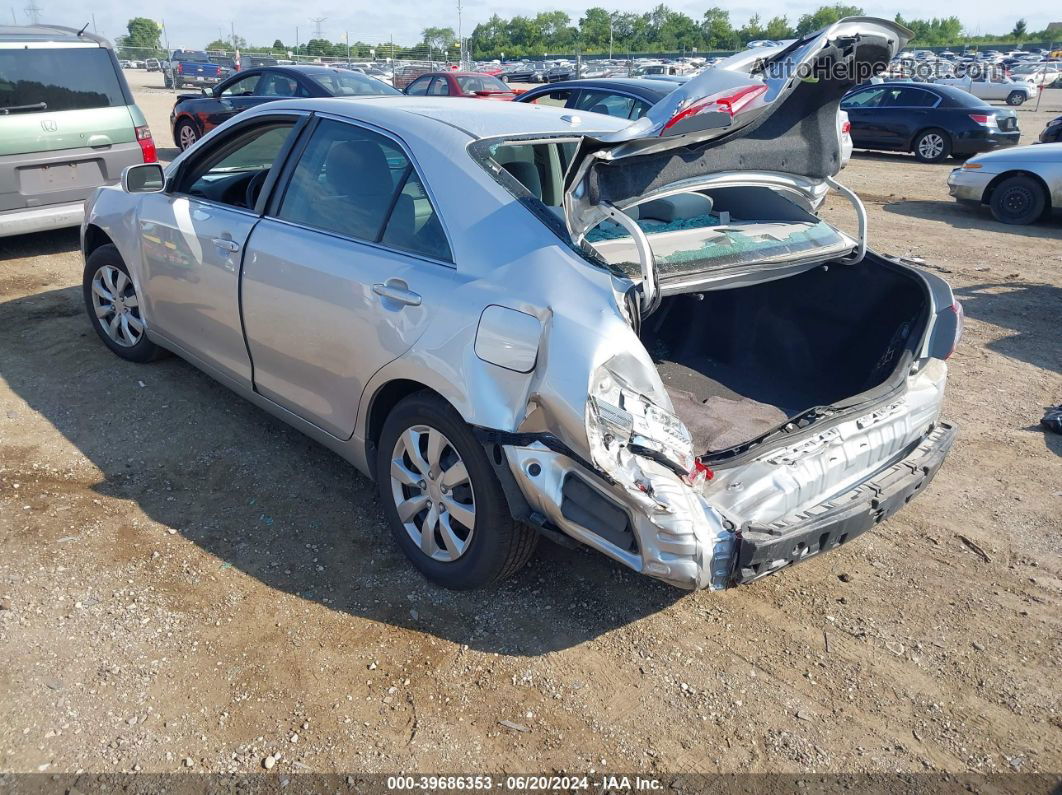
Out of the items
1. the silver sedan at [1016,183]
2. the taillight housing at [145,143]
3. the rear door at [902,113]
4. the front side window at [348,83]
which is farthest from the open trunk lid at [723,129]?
the rear door at [902,113]

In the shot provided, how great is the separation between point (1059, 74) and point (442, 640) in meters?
50.5

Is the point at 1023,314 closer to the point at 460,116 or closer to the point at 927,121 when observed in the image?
the point at 460,116

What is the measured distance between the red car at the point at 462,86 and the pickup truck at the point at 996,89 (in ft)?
73.0

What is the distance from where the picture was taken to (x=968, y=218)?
10.7 metres

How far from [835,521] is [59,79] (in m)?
7.25

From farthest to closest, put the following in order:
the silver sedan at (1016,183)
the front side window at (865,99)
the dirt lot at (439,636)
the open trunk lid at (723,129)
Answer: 1. the front side window at (865,99)
2. the silver sedan at (1016,183)
3. the open trunk lid at (723,129)
4. the dirt lot at (439,636)

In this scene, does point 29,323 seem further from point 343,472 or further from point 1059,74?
point 1059,74

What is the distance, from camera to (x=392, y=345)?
3041 mm

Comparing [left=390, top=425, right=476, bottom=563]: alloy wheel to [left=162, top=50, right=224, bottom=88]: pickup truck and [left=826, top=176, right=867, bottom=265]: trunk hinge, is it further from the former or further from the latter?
[left=162, top=50, right=224, bottom=88]: pickup truck

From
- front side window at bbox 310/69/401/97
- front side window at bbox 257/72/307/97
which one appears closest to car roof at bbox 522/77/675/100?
front side window at bbox 310/69/401/97

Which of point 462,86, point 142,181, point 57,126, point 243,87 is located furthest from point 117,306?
point 462,86

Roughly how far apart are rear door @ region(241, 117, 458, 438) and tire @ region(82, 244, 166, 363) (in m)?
1.52

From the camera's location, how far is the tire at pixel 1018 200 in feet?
32.9

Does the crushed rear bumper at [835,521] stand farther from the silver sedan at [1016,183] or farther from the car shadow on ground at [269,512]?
the silver sedan at [1016,183]
